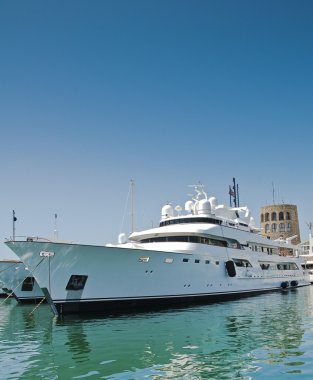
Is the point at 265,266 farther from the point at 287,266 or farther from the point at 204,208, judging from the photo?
the point at 204,208

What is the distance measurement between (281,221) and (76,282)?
7548 centimetres

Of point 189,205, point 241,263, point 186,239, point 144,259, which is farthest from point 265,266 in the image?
point 144,259

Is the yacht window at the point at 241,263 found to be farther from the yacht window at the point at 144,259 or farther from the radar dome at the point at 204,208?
the yacht window at the point at 144,259

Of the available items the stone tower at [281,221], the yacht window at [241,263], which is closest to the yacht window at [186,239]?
the yacht window at [241,263]

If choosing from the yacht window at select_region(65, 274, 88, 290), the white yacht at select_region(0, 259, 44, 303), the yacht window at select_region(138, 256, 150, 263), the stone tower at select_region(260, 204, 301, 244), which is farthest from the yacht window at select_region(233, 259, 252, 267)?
the stone tower at select_region(260, 204, 301, 244)

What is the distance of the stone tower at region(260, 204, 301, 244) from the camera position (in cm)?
8731

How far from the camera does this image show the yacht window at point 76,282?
65.5 ft

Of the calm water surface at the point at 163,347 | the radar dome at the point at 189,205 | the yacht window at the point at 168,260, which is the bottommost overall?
the calm water surface at the point at 163,347

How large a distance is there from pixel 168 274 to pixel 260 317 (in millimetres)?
5705

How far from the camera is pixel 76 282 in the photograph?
2006cm

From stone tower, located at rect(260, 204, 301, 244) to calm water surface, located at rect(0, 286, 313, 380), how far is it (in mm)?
70269

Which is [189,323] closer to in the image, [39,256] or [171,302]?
[171,302]

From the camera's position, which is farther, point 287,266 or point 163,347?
point 287,266

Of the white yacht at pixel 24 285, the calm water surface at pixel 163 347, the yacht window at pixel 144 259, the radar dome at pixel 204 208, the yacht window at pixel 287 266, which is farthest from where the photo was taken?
the yacht window at pixel 287 266
